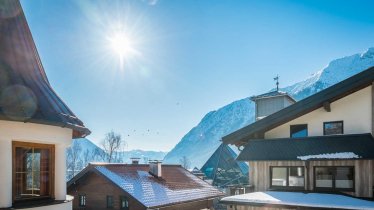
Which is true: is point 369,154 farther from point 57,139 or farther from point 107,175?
point 107,175

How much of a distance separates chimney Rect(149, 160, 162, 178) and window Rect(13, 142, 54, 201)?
1627 cm

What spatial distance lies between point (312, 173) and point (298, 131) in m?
1.95

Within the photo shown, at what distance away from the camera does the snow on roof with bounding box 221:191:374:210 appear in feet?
32.4

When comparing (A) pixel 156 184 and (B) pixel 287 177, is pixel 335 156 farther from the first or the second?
(A) pixel 156 184

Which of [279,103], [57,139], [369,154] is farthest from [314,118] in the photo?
[57,139]

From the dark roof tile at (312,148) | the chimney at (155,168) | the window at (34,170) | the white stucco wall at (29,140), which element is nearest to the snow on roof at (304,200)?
the dark roof tile at (312,148)

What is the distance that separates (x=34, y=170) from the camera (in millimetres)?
6250

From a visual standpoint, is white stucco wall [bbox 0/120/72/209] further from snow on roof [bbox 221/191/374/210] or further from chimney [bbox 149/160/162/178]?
chimney [bbox 149/160/162/178]

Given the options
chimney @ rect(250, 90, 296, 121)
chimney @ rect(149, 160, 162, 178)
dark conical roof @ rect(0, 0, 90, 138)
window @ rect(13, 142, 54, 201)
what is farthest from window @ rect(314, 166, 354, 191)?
chimney @ rect(149, 160, 162, 178)

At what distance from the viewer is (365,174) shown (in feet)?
37.1

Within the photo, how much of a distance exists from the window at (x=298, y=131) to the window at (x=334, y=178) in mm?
1662

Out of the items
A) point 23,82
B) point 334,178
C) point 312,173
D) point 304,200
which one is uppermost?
point 23,82

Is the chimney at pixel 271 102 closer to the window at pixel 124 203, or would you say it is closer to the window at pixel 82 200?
the window at pixel 124 203

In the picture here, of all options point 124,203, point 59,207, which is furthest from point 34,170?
point 124,203
